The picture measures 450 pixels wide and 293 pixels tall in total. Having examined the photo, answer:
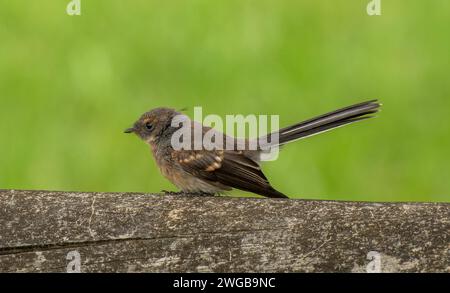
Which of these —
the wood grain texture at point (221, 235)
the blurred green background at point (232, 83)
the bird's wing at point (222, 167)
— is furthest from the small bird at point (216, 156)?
the blurred green background at point (232, 83)

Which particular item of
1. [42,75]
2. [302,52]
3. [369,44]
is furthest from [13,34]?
[369,44]

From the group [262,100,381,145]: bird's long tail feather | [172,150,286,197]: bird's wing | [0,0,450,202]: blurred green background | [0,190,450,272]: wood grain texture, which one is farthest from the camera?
[0,0,450,202]: blurred green background

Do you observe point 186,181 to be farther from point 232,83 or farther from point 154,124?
point 232,83

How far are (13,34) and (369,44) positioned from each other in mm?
3696

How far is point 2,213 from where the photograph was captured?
13.2 ft

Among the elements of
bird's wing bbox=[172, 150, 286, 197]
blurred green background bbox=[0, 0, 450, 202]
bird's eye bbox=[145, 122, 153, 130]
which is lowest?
bird's wing bbox=[172, 150, 286, 197]

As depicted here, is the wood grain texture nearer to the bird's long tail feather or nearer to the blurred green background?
the bird's long tail feather

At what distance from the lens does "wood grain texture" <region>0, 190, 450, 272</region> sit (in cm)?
377

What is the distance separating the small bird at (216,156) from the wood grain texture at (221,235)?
1139mm

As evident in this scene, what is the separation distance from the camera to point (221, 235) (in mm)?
3902

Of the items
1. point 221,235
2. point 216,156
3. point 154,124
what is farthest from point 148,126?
point 221,235

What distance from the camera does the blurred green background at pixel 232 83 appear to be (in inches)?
341

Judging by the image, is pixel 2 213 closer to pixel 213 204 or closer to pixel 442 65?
pixel 213 204

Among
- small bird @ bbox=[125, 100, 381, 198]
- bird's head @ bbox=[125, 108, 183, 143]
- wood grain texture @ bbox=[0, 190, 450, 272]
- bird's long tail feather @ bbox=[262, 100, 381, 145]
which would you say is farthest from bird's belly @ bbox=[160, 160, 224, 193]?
wood grain texture @ bbox=[0, 190, 450, 272]
